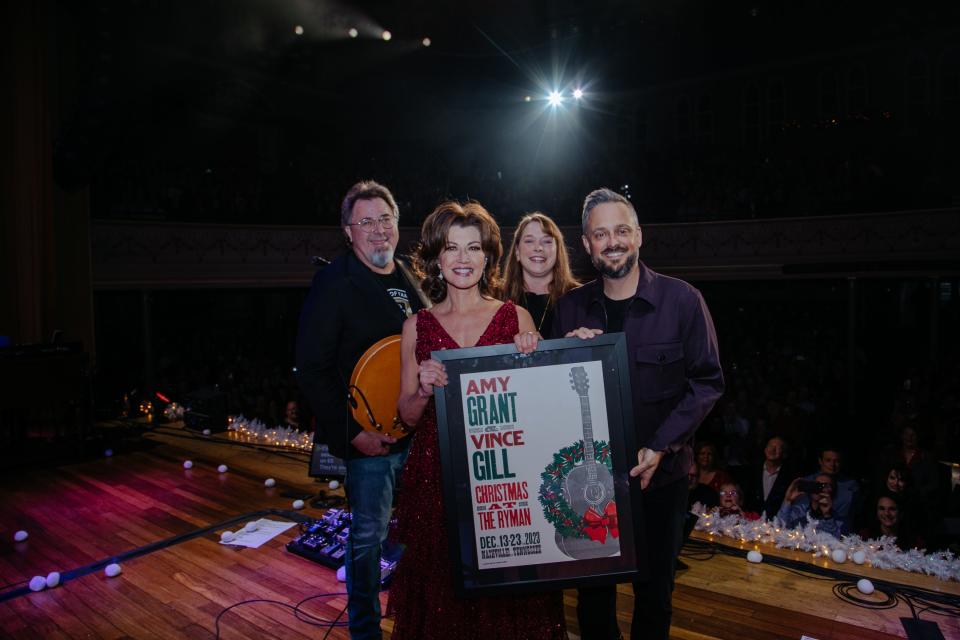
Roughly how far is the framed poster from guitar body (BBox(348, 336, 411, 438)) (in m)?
0.58

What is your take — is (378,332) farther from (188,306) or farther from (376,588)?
(188,306)

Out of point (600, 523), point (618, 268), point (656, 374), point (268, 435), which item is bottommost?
point (268, 435)

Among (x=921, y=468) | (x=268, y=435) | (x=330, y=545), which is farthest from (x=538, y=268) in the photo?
(x=268, y=435)

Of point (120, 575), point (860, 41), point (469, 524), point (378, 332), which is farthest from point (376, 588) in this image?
point (860, 41)

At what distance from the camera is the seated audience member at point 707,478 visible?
516 centimetres

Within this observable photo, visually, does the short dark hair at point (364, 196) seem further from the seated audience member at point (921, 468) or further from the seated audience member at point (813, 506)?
the seated audience member at point (921, 468)

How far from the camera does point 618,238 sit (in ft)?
7.96

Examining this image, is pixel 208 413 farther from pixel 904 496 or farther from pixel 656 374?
pixel 904 496

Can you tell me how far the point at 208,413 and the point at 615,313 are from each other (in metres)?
6.69

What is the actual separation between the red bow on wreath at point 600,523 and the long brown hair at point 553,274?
1.74 m

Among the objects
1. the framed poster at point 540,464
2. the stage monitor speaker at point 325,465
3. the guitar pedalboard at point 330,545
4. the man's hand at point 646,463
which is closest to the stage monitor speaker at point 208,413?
the stage monitor speaker at point 325,465

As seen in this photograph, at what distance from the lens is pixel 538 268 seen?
3.72 metres

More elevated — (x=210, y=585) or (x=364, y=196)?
(x=364, y=196)

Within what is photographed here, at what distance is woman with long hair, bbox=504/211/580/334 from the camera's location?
3.69 m
